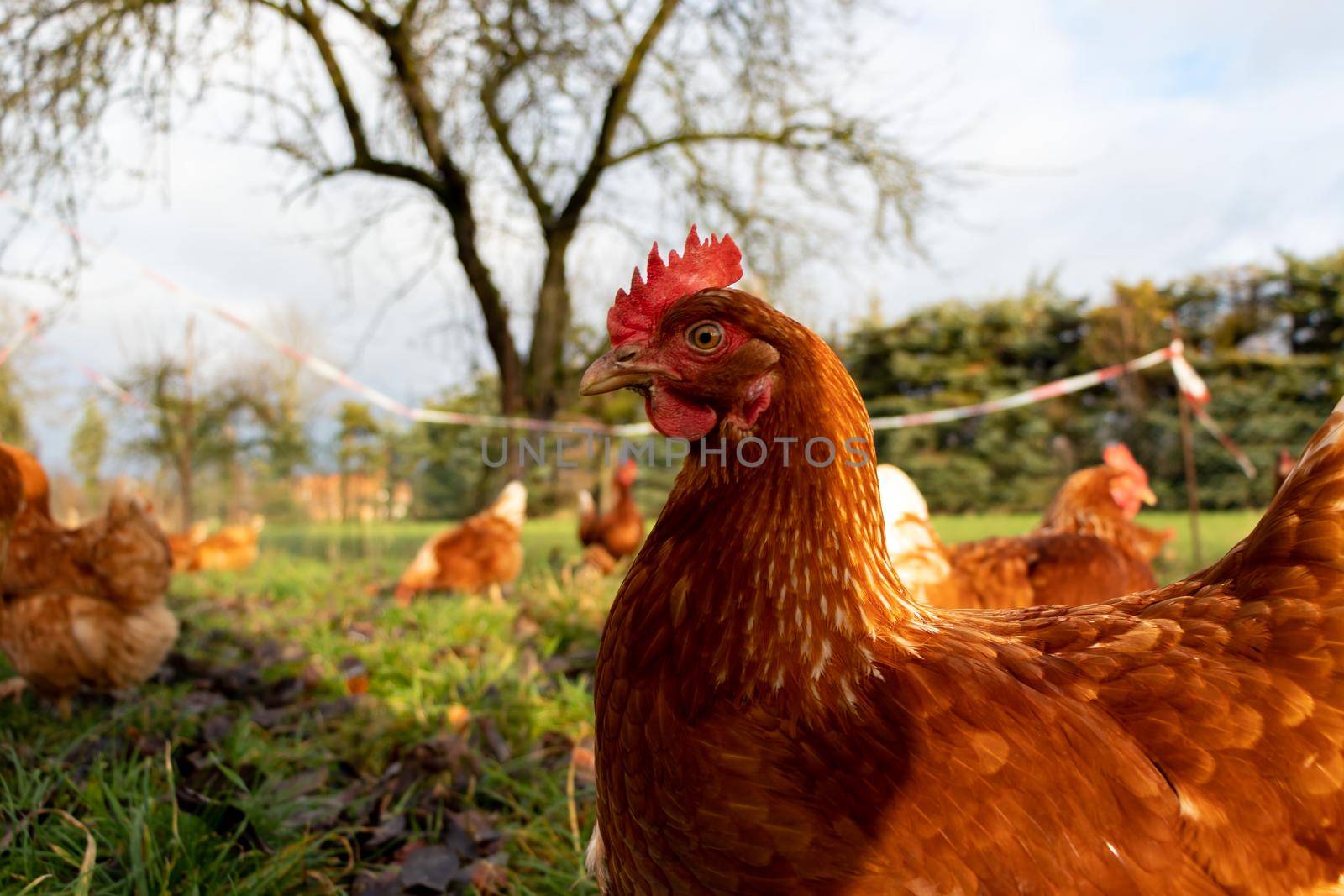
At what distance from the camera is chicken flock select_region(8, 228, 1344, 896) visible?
3.47 feet

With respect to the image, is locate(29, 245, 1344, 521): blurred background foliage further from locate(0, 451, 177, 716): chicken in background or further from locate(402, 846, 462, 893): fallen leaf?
locate(402, 846, 462, 893): fallen leaf

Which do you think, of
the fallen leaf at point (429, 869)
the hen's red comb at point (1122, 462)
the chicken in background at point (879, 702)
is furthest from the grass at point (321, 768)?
the hen's red comb at point (1122, 462)

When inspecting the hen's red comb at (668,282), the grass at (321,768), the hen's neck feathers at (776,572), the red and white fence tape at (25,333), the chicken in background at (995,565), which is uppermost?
the red and white fence tape at (25,333)

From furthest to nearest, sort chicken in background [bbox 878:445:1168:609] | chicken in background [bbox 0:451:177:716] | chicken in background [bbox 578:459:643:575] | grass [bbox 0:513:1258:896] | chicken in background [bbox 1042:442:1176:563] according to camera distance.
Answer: chicken in background [bbox 578:459:643:575], chicken in background [bbox 1042:442:1176:563], chicken in background [bbox 0:451:177:716], chicken in background [bbox 878:445:1168:609], grass [bbox 0:513:1258:896]

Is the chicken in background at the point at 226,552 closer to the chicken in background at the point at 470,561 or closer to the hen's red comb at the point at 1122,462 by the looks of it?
the chicken in background at the point at 470,561

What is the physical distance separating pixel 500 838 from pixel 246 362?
1623 cm

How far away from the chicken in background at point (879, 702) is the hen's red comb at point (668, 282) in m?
0.05

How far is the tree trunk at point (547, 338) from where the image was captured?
8.43m

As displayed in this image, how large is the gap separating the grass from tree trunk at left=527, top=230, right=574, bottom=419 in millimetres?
4065

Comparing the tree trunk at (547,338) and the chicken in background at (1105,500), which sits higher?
the tree trunk at (547,338)

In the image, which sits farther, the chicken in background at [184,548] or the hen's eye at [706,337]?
the chicken in background at [184,548]

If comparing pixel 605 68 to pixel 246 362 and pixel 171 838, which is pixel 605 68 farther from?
pixel 246 362

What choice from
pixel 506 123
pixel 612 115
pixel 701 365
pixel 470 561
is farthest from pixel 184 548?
pixel 701 365

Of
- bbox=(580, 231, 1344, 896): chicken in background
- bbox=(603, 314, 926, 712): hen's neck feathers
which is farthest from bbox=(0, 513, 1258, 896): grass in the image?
bbox=(603, 314, 926, 712): hen's neck feathers
